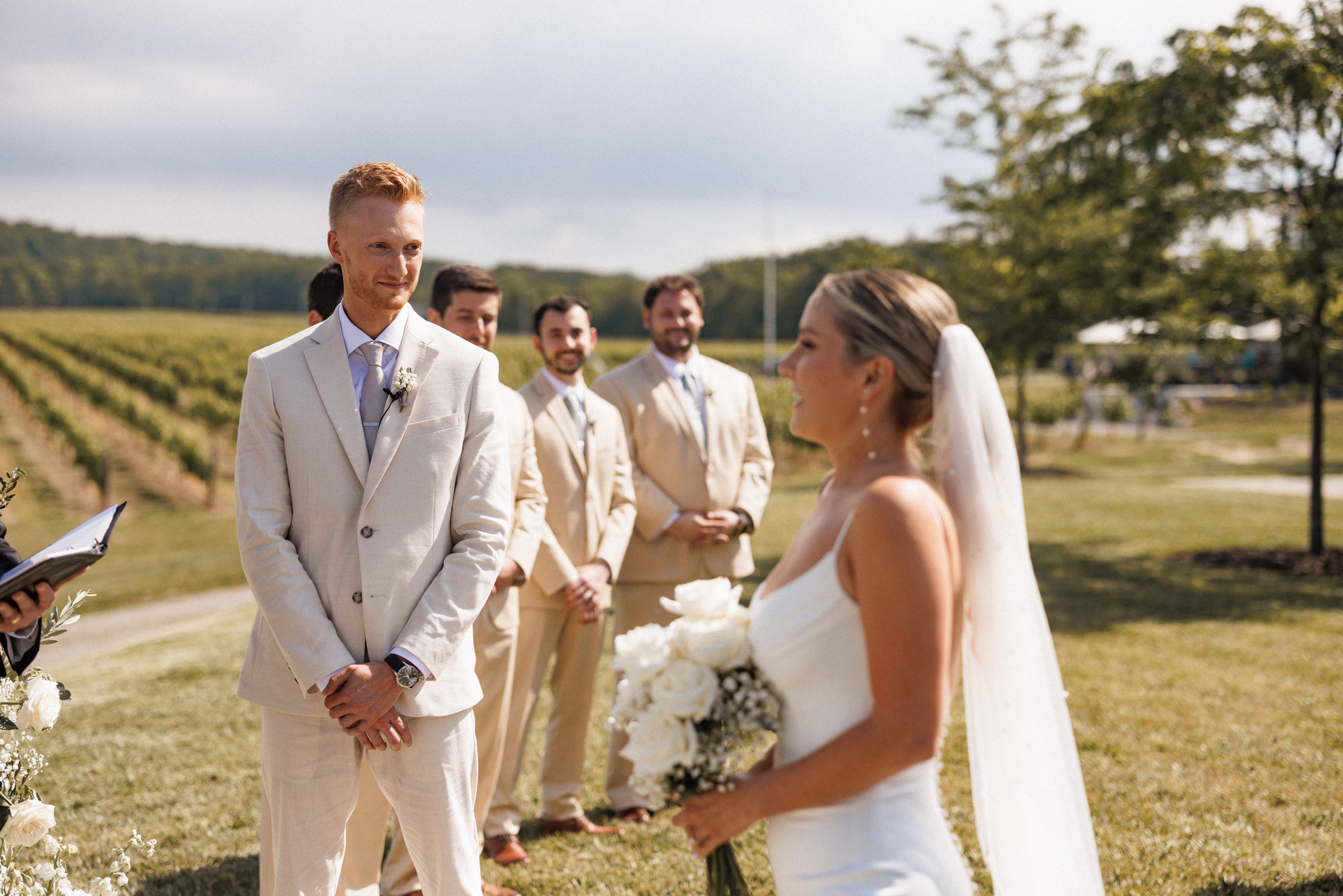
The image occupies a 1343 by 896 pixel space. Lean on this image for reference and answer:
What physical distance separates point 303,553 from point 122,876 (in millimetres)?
983

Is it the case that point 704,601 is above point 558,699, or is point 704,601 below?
above

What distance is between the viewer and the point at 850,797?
1981 millimetres

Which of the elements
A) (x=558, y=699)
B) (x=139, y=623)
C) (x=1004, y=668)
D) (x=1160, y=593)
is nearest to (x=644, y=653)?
(x=1004, y=668)

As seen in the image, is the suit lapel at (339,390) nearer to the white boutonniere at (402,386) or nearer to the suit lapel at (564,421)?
the white boutonniere at (402,386)

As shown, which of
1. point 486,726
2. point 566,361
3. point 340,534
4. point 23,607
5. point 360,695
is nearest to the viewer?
point 23,607

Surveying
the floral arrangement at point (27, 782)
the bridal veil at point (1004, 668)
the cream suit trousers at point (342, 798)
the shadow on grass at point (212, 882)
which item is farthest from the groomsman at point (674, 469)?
the bridal veil at point (1004, 668)

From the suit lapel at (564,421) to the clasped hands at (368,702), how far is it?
2.29 metres

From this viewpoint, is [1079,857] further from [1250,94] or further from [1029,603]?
[1250,94]

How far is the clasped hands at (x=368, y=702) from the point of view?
2703 mm

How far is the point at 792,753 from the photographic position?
79.7 inches

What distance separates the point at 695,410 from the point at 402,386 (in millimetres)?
2623

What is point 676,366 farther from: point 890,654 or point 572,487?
point 890,654

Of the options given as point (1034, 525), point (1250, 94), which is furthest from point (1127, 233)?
point (1034, 525)

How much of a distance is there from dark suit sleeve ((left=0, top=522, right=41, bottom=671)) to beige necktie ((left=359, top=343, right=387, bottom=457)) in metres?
0.95
